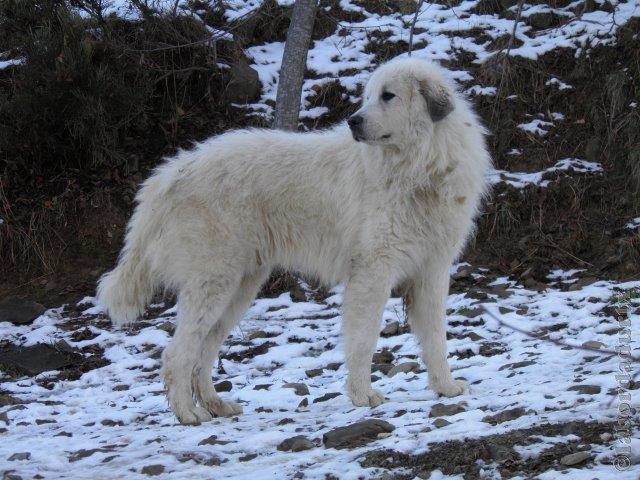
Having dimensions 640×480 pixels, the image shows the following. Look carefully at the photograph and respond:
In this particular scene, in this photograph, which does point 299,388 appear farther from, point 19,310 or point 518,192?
point 518,192

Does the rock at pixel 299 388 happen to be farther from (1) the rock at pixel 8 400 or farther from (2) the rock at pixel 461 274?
(2) the rock at pixel 461 274

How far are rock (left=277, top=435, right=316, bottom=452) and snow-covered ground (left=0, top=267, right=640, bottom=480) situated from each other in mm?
63

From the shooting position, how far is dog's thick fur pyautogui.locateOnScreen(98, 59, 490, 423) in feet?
16.0

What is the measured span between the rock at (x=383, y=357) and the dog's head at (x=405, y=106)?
1.79 metres

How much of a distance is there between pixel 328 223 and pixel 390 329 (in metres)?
1.71

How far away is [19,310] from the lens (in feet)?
24.9

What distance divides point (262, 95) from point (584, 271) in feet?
14.8

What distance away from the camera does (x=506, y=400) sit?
4.19m

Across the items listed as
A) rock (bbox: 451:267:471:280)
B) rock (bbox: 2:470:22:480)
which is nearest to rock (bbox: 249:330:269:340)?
rock (bbox: 451:267:471:280)

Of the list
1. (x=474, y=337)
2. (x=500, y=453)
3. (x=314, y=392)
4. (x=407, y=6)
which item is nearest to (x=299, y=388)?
(x=314, y=392)

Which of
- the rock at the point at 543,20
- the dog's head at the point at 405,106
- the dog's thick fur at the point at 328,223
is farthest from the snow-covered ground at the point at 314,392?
the rock at the point at 543,20

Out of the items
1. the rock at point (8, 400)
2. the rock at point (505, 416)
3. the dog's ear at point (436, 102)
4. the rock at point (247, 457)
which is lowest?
the rock at point (8, 400)

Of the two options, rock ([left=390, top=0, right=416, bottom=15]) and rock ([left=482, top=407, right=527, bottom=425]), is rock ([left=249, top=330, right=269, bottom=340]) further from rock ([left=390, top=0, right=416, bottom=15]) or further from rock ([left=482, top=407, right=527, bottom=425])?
rock ([left=390, top=0, right=416, bottom=15])

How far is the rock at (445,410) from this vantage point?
413 cm
